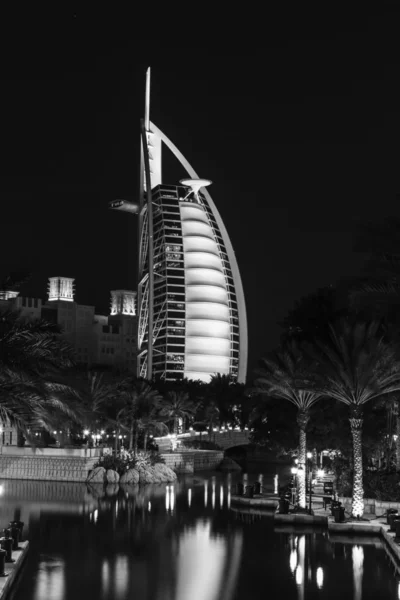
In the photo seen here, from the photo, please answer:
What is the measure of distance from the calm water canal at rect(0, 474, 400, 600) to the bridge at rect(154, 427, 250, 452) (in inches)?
1447

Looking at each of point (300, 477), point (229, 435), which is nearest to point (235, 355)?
point (229, 435)

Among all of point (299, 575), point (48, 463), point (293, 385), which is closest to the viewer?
point (299, 575)

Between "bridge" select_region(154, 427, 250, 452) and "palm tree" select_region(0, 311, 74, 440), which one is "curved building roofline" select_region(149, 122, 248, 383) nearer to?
"bridge" select_region(154, 427, 250, 452)

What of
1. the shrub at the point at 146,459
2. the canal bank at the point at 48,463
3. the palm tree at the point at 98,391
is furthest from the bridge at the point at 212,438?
the canal bank at the point at 48,463

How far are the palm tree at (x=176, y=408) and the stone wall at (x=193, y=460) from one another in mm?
5533

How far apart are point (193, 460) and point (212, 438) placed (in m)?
14.7

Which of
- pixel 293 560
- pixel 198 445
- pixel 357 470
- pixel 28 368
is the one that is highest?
pixel 28 368

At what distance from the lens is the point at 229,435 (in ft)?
299

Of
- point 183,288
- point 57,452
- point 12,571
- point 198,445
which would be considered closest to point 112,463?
point 57,452

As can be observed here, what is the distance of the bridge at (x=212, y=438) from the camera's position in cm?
7806

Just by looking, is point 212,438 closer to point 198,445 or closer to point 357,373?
point 198,445

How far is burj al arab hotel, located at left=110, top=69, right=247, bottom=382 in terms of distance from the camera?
144 m

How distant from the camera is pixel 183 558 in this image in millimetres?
25984

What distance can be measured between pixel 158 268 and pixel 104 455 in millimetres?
91200
